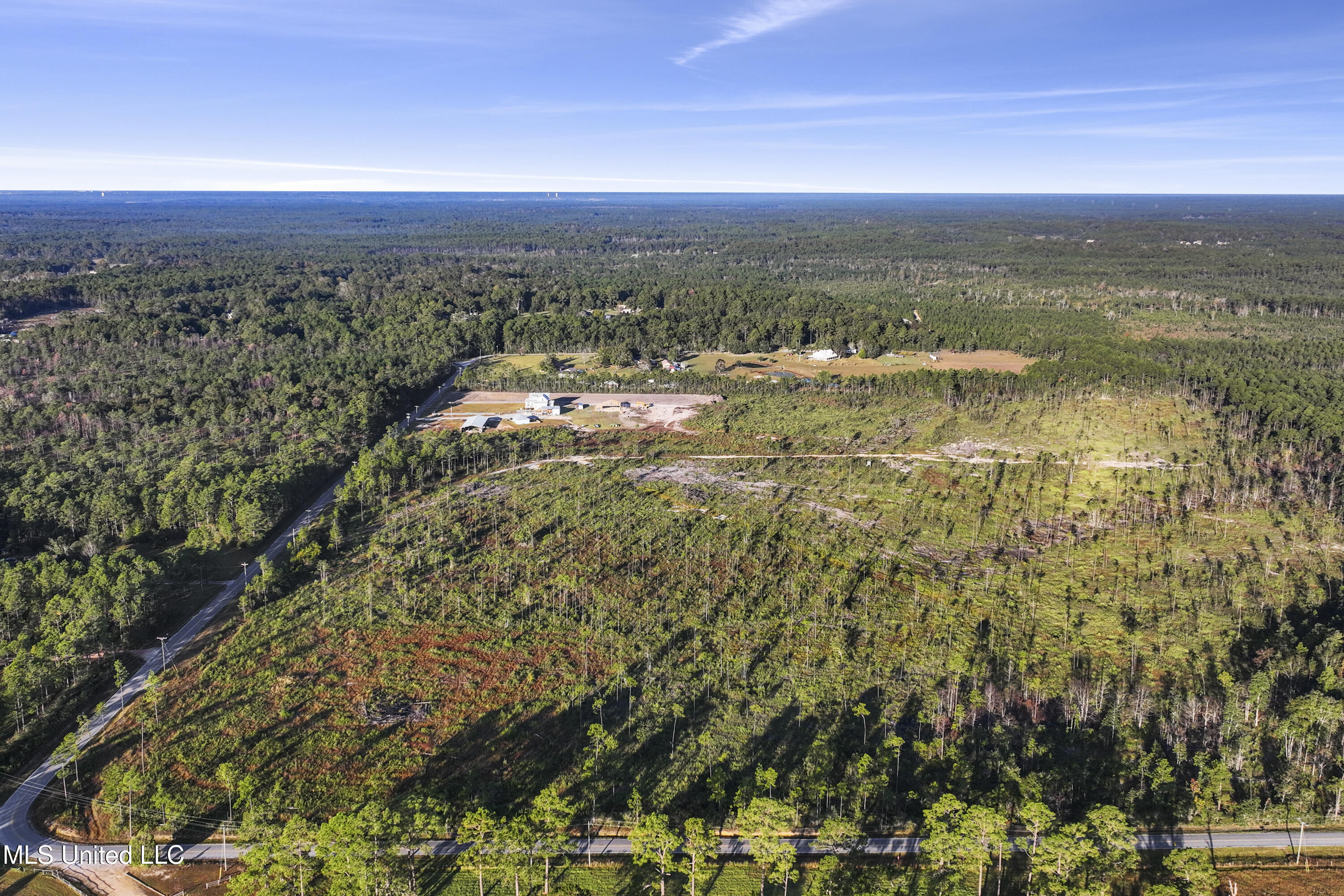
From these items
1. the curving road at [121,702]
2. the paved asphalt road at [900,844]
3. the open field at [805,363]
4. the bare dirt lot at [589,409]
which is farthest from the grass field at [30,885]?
the open field at [805,363]

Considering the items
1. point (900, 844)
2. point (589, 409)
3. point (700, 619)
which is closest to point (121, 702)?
point (700, 619)

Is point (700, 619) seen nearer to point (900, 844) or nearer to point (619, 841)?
point (619, 841)

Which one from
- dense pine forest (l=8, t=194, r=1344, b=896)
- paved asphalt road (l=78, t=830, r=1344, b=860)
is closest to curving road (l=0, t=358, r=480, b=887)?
dense pine forest (l=8, t=194, r=1344, b=896)

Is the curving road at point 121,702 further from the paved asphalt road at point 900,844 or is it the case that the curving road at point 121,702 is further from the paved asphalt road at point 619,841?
the paved asphalt road at point 900,844

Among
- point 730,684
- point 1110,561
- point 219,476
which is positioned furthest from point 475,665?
point 1110,561

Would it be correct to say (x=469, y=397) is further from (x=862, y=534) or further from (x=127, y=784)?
(x=127, y=784)
